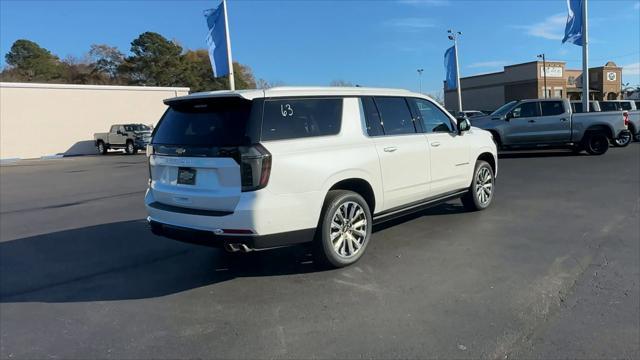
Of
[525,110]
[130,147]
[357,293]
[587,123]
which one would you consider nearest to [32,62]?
[130,147]

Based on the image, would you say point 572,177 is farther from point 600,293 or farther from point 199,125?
point 199,125

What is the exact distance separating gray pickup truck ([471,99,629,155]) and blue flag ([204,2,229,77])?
37.5 feet

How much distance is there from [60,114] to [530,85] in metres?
53.5

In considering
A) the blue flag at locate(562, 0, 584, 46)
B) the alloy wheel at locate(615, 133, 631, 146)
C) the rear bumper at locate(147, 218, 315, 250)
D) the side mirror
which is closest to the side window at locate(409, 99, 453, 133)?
the side mirror

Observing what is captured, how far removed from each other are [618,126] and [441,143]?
13.3 meters

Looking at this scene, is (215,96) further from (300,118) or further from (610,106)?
(610,106)

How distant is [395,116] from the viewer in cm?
624

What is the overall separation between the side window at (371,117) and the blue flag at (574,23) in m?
21.6

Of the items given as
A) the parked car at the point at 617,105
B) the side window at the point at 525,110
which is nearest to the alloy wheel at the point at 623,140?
the parked car at the point at 617,105

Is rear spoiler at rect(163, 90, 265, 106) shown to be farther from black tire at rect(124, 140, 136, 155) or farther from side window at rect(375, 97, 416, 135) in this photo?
black tire at rect(124, 140, 136, 155)

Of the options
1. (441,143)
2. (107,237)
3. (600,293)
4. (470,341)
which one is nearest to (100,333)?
(470,341)

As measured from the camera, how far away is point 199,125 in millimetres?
4977

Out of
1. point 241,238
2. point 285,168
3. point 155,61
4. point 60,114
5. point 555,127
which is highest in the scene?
point 155,61

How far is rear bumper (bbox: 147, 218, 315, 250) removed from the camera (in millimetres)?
4574
